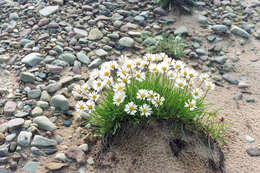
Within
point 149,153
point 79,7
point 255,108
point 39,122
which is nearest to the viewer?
point 149,153

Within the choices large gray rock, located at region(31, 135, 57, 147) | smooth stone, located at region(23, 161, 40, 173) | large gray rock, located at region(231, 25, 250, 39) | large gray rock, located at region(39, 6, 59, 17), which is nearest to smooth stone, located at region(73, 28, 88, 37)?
large gray rock, located at region(39, 6, 59, 17)

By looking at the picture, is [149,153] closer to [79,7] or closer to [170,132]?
[170,132]

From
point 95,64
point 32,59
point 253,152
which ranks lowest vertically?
point 253,152

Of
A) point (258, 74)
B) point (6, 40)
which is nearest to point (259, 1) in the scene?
point (258, 74)

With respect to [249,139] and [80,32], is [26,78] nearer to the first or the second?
[80,32]

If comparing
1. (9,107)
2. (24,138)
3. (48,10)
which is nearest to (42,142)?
(24,138)

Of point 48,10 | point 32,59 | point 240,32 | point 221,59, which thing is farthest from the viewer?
point 48,10
